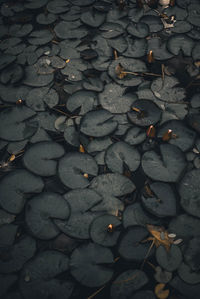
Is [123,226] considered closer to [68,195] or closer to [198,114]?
[68,195]

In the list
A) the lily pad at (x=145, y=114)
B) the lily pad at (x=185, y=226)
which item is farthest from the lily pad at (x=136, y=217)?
the lily pad at (x=145, y=114)

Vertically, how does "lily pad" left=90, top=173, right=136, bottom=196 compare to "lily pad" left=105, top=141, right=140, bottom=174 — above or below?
below

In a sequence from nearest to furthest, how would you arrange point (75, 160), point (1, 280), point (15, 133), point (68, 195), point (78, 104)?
point (1, 280) → point (68, 195) → point (75, 160) → point (15, 133) → point (78, 104)

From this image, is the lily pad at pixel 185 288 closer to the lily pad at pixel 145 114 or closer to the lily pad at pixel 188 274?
the lily pad at pixel 188 274

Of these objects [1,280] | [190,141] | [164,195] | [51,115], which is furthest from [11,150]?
[190,141]

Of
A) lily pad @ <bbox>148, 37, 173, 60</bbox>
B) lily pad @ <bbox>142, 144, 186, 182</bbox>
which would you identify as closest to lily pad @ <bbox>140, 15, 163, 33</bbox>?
lily pad @ <bbox>148, 37, 173, 60</bbox>

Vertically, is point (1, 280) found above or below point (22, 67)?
below

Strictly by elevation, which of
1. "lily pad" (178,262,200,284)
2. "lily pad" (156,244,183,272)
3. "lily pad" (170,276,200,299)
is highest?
"lily pad" (156,244,183,272)

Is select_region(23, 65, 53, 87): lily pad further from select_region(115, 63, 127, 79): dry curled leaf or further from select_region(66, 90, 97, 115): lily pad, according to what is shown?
select_region(115, 63, 127, 79): dry curled leaf
